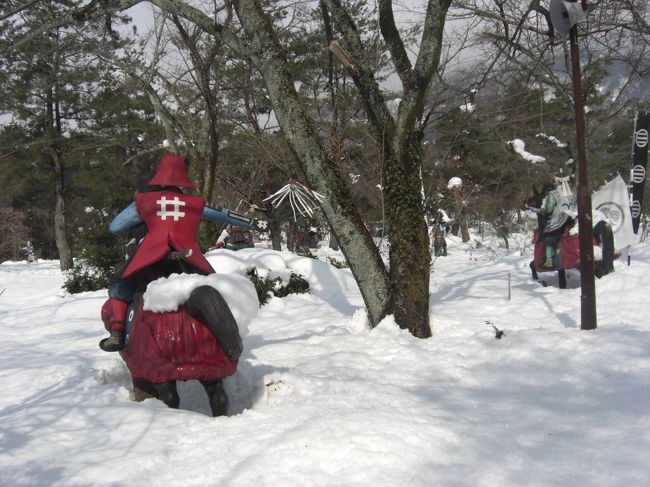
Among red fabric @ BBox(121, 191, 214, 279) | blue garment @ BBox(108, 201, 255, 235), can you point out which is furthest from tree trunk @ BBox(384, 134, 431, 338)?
red fabric @ BBox(121, 191, 214, 279)

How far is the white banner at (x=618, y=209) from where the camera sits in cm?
744

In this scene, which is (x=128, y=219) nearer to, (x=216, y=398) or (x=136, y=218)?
(x=136, y=218)

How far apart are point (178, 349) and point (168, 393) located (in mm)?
441

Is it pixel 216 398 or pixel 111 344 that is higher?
pixel 111 344

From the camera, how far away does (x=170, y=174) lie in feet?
11.2

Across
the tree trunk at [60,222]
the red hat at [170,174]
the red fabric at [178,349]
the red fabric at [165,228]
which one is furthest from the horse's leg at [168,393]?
the tree trunk at [60,222]

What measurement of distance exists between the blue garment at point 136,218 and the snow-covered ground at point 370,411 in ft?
3.65

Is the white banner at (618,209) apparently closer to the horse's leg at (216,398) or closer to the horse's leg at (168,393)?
the horse's leg at (216,398)

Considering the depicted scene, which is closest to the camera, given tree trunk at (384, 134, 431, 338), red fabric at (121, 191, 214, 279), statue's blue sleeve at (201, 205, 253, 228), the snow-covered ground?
the snow-covered ground

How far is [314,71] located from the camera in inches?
556

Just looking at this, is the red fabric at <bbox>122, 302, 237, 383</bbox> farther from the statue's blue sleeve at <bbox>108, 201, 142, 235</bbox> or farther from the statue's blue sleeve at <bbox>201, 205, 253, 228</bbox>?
the statue's blue sleeve at <bbox>201, 205, 253, 228</bbox>

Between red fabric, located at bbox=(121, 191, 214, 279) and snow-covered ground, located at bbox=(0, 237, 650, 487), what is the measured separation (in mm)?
914

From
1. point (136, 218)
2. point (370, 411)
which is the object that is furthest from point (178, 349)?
point (370, 411)

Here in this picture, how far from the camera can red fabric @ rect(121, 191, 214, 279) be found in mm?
3195
